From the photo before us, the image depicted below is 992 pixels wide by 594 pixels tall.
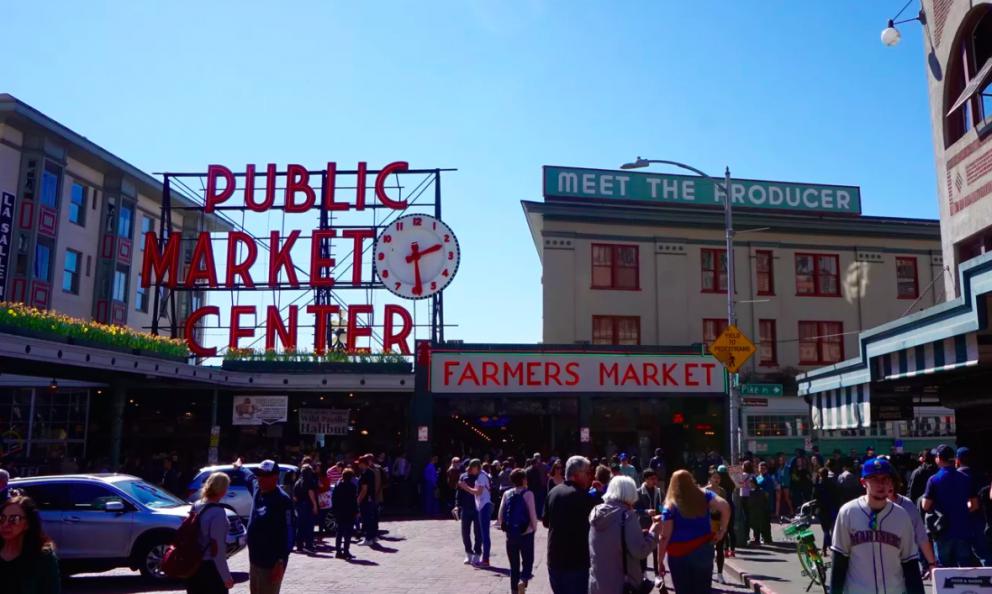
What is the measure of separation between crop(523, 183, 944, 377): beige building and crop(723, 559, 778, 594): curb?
1980cm

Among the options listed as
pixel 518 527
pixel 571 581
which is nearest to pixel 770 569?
pixel 518 527

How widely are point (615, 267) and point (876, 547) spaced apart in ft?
96.1

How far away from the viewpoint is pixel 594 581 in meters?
7.45

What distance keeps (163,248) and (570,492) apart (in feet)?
106

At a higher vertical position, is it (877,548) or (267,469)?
(267,469)

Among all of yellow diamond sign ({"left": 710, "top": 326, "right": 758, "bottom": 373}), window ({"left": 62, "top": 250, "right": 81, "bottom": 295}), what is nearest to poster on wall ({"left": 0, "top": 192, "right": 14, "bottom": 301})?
window ({"left": 62, "top": 250, "right": 81, "bottom": 295})

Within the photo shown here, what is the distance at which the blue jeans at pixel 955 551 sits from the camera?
10.3 meters

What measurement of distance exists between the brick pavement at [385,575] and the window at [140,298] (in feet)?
107

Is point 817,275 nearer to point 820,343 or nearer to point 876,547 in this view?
point 820,343

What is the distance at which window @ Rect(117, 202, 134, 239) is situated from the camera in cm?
4444

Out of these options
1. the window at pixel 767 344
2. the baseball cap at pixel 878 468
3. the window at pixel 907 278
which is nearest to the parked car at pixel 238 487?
the baseball cap at pixel 878 468

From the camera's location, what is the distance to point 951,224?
17594 mm

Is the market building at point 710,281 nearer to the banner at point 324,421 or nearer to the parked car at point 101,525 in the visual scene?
the banner at point 324,421

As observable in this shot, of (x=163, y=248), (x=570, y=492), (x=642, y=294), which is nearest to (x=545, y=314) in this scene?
(x=642, y=294)
